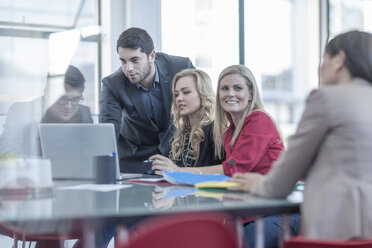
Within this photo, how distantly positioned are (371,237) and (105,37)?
12.3ft

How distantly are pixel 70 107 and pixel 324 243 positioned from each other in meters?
3.03

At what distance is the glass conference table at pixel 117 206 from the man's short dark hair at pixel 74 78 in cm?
259

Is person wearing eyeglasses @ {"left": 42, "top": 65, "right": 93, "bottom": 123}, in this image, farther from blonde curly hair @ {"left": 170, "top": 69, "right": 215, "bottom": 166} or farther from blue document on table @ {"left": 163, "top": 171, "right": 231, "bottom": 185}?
blue document on table @ {"left": 163, "top": 171, "right": 231, "bottom": 185}

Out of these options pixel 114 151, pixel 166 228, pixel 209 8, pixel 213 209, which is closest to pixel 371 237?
pixel 213 209

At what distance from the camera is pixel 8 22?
4.29 meters

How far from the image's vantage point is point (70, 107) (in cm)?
393

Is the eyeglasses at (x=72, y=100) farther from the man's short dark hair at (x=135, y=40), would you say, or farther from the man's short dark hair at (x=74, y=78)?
the man's short dark hair at (x=135, y=40)

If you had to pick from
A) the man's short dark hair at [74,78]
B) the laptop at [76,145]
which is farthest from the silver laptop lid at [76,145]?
the man's short dark hair at [74,78]

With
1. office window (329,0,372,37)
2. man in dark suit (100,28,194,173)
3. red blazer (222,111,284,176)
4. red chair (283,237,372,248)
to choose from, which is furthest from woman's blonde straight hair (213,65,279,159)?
office window (329,0,372,37)

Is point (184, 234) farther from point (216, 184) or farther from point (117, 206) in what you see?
point (216, 184)

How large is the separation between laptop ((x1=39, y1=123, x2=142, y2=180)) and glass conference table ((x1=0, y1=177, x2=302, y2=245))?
39 centimetres

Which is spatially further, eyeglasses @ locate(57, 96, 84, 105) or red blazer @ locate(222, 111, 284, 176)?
eyeglasses @ locate(57, 96, 84, 105)

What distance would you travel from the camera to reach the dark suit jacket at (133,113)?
3.56 meters

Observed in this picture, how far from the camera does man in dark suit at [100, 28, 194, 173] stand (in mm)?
3471
